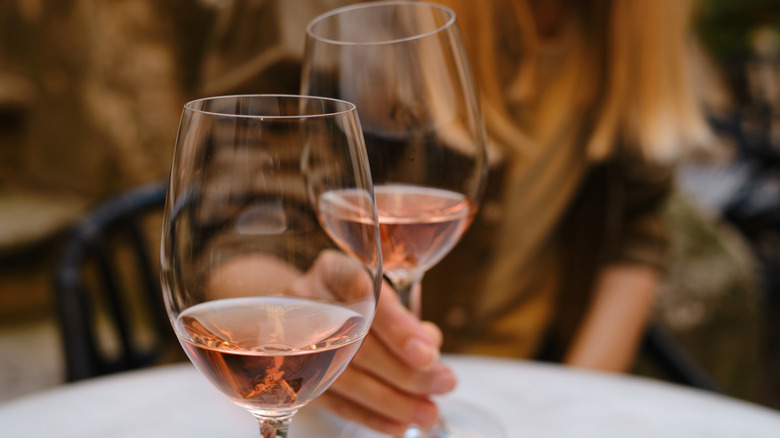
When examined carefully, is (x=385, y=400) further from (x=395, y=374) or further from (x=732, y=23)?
(x=732, y=23)

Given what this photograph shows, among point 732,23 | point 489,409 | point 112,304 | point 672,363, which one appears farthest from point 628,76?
point 732,23

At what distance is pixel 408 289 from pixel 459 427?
129mm

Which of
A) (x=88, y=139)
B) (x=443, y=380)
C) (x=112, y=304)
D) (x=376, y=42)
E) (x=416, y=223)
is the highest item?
(x=376, y=42)

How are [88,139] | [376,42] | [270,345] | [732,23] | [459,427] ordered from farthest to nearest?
[732,23], [88,139], [459,427], [376,42], [270,345]

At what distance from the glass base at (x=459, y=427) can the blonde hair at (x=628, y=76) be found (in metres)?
0.47

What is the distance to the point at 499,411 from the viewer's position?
2.12 feet

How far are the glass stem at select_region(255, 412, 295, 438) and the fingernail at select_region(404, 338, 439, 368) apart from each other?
148mm

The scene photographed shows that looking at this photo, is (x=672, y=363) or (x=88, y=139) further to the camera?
(x=88, y=139)

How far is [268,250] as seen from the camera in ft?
1.27

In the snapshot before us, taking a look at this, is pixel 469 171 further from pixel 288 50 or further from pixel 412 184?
pixel 288 50

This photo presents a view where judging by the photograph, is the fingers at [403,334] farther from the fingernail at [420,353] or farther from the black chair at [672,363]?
the black chair at [672,363]

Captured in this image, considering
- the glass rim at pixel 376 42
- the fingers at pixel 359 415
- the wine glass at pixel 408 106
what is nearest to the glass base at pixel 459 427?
the fingers at pixel 359 415

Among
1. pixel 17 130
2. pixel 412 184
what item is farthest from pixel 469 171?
pixel 17 130

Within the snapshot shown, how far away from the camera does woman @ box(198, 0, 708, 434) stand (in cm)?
108
